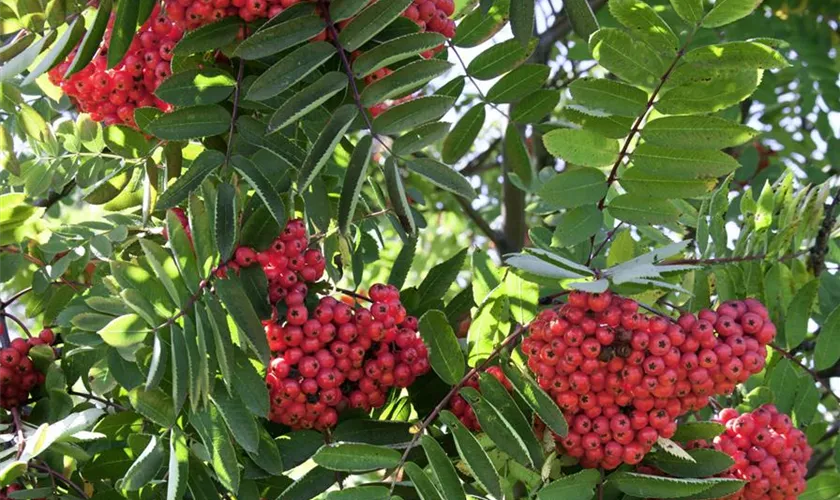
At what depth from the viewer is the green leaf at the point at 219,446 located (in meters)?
1.98

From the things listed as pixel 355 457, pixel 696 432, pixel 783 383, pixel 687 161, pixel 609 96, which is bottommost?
pixel 783 383

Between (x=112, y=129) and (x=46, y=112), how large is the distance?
748 millimetres

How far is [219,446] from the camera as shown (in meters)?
2.01

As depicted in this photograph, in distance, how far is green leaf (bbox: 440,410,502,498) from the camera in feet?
6.56

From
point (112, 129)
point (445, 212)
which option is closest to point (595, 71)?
point (445, 212)

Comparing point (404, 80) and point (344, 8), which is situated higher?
point (344, 8)

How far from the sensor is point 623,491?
2.13 metres

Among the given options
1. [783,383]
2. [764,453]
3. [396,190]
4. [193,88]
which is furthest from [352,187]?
[783,383]

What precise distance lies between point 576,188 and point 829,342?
0.72m

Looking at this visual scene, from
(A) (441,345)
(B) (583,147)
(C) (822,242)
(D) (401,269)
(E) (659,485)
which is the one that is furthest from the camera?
(C) (822,242)

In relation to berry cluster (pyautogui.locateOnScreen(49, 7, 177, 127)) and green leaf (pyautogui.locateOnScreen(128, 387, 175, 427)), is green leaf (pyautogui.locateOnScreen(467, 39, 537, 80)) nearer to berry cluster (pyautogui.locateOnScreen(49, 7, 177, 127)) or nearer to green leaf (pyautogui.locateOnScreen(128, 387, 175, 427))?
berry cluster (pyautogui.locateOnScreen(49, 7, 177, 127))

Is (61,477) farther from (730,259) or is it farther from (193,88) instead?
(730,259)

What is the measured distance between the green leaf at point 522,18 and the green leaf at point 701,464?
0.94m

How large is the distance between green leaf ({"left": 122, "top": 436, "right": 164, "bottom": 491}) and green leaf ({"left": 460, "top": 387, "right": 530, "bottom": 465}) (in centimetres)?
60
